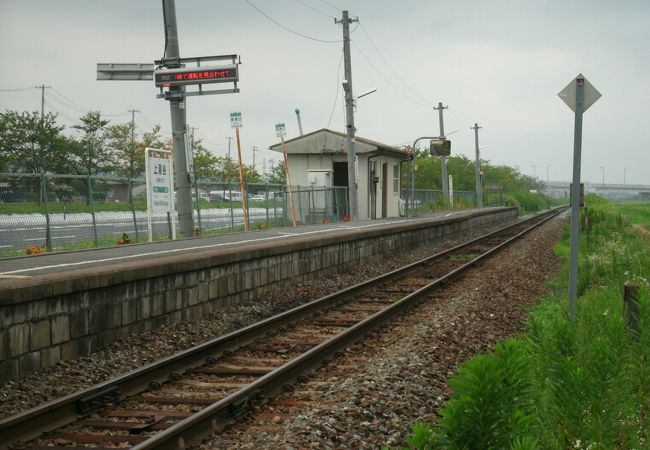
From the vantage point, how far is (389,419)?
630 cm

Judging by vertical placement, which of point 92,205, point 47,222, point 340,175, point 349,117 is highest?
point 349,117

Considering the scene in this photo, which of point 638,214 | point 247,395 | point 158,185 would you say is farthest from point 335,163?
point 638,214

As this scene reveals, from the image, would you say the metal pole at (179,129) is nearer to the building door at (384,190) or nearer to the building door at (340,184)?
the building door at (340,184)

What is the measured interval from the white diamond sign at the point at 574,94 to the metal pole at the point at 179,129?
1252 cm

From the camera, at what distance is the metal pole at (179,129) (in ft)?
67.4

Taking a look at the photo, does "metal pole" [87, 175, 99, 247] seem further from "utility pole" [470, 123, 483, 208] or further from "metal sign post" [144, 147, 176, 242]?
"utility pole" [470, 123, 483, 208]

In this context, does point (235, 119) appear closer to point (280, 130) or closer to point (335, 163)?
point (280, 130)

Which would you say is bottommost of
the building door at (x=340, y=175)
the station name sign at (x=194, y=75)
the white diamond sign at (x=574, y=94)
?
the building door at (x=340, y=175)

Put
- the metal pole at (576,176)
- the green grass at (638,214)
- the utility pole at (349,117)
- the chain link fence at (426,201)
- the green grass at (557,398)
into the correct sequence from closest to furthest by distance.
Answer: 1. the green grass at (557,398)
2. the metal pole at (576,176)
3. the utility pole at (349,117)
4. the chain link fence at (426,201)
5. the green grass at (638,214)

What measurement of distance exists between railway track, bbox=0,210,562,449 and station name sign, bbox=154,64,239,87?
9.71 meters

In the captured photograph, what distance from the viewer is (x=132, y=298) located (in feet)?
32.2

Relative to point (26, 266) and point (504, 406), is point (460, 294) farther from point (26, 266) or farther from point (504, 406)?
point (504, 406)

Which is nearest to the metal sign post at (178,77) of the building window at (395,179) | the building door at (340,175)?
the building door at (340,175)

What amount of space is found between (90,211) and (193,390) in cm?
1131
